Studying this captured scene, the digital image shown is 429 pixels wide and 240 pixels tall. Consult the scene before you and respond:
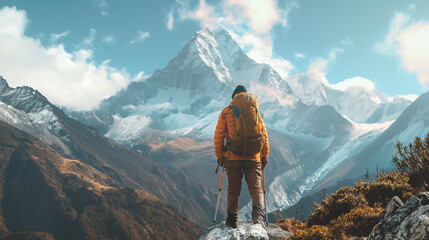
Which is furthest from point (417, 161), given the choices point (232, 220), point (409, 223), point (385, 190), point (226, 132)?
point (232, 220)

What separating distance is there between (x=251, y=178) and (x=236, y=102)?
104 inches

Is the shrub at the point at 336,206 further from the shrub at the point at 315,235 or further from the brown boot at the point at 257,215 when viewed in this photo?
the shrub at the point at 315,235

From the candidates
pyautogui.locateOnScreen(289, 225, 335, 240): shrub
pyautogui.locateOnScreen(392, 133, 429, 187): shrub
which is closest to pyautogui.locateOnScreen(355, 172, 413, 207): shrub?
pyautogui.locateOnScreen(392, 133, 429, 187): shrub

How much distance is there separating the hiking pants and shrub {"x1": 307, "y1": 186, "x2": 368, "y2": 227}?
291 centimetres

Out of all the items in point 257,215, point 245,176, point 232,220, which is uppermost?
point 245,176

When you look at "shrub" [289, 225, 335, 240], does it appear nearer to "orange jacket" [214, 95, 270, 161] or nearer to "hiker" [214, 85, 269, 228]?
"hiker" [214, 85, 269, 228]

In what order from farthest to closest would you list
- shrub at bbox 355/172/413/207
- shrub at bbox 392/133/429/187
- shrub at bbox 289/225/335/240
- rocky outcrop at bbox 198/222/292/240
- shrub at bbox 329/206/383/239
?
shrub at bbox 392/133/429/187 < shrub at bbox 355/172/413/207 < rocky outcrop at bbox 198/222/292/240 < shrub at bbox 329/206/383/239 < shrub at bbox 289/225/335/240

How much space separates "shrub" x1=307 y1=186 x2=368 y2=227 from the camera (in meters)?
10.5

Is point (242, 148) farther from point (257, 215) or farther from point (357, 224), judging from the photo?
point (357, 224)

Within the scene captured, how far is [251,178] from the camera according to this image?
10031mm

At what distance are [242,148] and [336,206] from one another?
14.8 feet

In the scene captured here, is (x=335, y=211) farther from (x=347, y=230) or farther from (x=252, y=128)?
(x=252, y=128)

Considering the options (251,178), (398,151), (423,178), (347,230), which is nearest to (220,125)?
(251,178)

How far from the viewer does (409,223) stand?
5.57 meters
